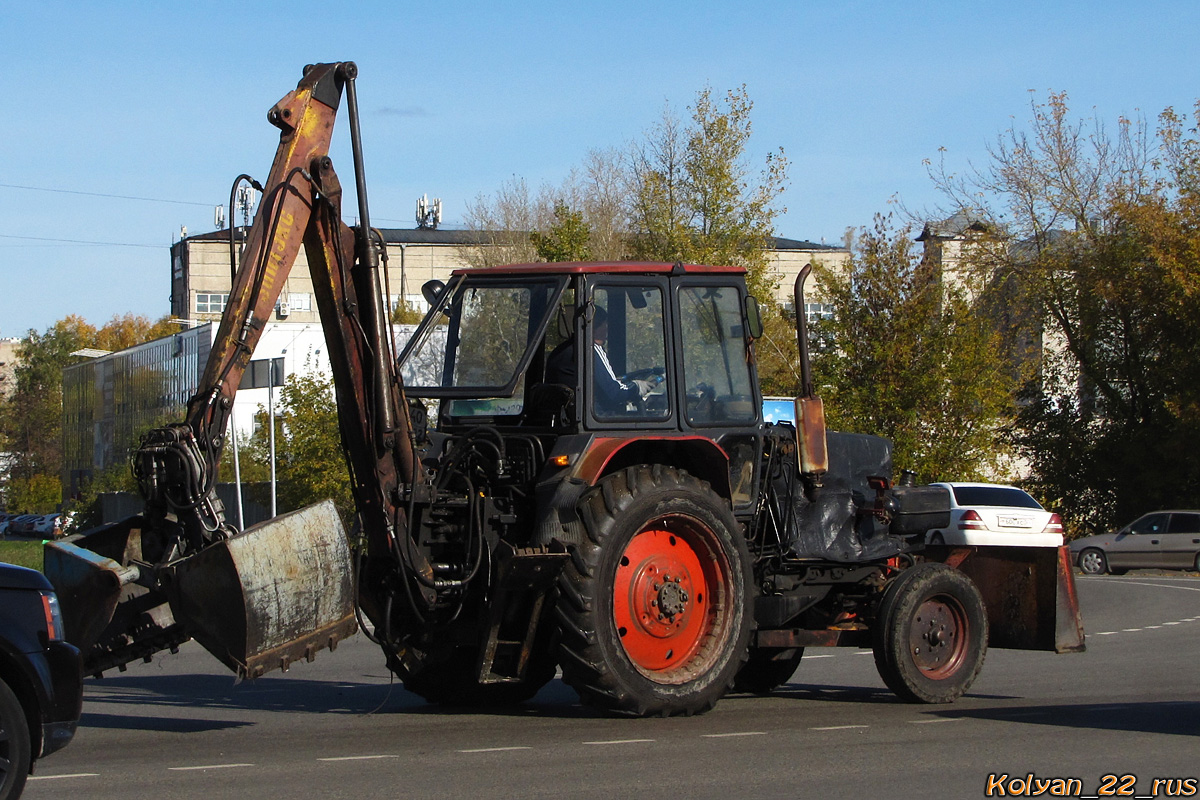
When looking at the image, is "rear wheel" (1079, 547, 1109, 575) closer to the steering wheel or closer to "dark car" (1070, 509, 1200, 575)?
"dark car" (1070, 509, 1200, 575)

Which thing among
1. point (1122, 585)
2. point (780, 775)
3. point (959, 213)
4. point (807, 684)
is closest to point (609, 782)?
point (780, 775)

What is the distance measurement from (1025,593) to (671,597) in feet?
10.9

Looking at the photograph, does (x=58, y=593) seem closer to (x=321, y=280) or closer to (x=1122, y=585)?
(x=321, y=280)

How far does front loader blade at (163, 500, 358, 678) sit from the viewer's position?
7.89 m

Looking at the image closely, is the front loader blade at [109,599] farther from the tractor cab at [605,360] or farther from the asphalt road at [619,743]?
the tractor cab at [605,360]

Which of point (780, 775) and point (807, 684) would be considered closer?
point (780, 775)

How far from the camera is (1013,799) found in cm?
700

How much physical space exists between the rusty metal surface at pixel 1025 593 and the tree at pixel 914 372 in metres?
22.7

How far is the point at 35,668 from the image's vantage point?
6.47 meters

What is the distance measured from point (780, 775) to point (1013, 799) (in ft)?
3.87

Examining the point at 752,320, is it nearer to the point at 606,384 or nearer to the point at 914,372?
the point at 606,384

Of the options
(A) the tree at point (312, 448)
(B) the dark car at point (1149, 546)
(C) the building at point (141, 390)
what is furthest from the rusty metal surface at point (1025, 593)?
(C) the building at point (141, 390)

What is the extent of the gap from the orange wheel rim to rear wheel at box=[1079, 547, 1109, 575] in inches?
1149

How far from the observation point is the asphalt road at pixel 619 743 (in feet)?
23.6
